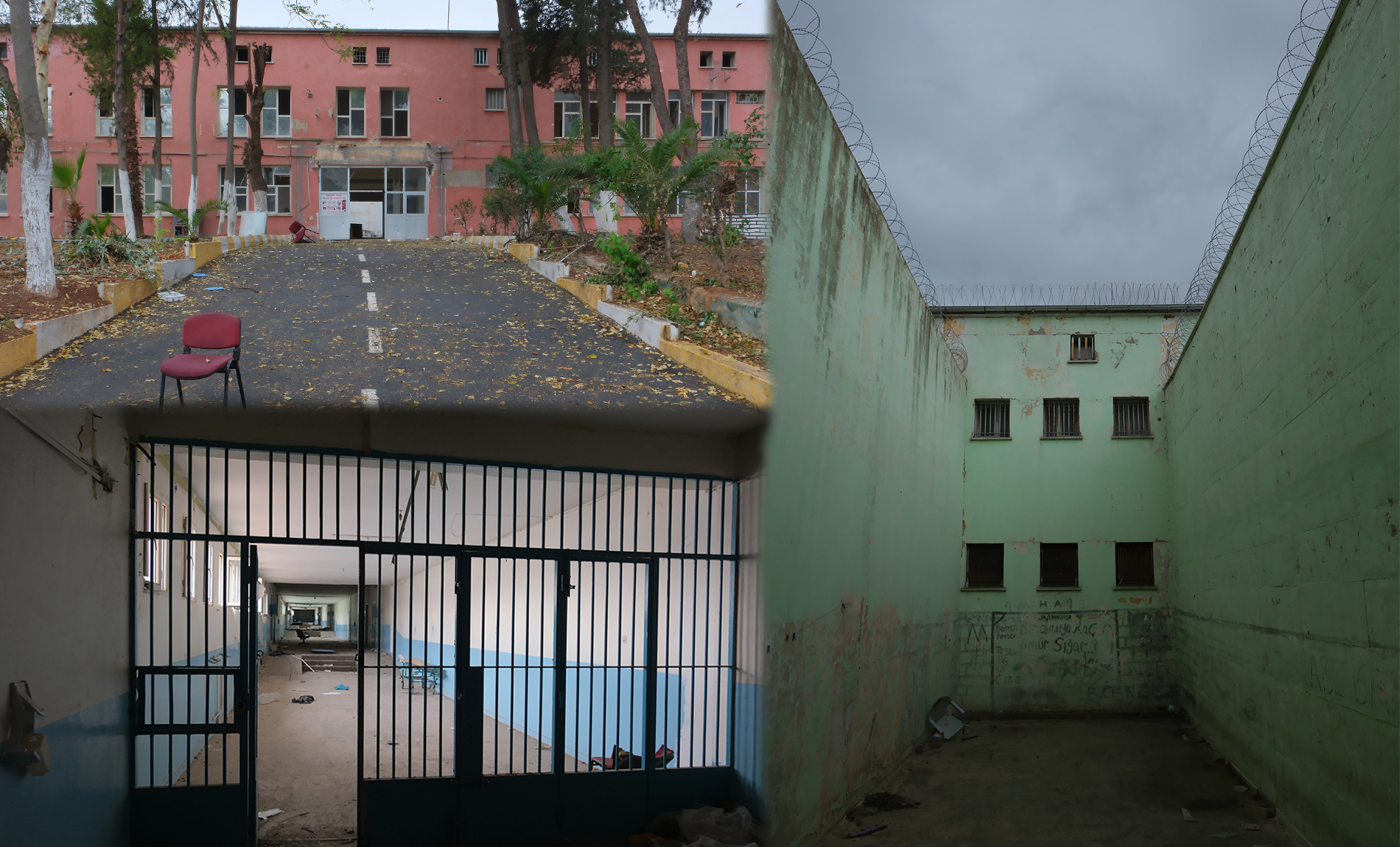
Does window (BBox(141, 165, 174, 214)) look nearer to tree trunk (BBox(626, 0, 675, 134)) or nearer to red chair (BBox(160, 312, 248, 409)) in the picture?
tree trunk (BBox(626, 0, 675, 134))

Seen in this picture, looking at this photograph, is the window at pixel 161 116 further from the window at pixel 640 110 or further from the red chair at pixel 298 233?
the window at pixel 640 110

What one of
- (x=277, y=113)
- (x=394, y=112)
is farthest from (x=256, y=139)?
(x=277, y=113)

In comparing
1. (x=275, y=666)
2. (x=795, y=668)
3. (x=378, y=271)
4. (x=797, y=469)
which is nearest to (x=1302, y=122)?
(x=797, y=469)

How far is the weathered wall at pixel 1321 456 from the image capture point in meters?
5.04

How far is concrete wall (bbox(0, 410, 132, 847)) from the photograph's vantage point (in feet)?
12.9

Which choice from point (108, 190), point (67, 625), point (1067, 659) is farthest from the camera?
point (108, 190)

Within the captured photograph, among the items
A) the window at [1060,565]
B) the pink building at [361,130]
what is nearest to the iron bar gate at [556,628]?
the window at [1060,565]

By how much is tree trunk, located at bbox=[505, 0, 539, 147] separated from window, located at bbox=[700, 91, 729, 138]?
4.20 metres

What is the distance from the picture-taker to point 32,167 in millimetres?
7867

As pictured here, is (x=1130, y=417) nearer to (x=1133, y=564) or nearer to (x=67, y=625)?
(x=1133, y=564)

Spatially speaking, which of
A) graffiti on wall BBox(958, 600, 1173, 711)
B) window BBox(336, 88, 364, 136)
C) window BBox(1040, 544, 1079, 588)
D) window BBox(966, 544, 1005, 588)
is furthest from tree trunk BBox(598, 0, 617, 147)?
graffiti on wall BBox(958, 600, 1173, 711)

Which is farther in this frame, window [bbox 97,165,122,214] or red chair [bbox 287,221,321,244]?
window [bbox 97,165,122,214]

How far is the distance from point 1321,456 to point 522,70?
15.3 metres

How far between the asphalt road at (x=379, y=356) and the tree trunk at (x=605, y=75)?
710cm
